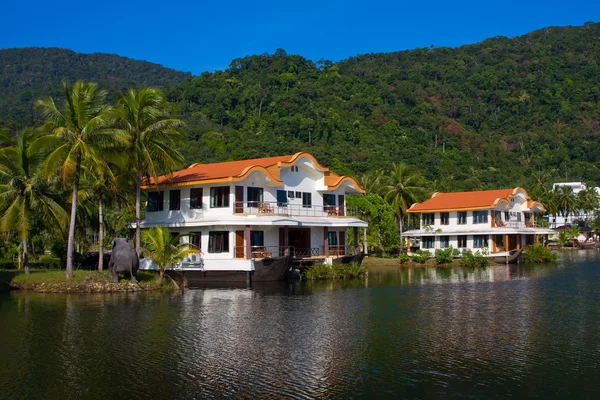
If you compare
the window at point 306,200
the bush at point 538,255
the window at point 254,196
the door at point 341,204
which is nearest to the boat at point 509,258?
the bush at point 538,255

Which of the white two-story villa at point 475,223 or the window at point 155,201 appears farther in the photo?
the white two-story villa at point 475,223

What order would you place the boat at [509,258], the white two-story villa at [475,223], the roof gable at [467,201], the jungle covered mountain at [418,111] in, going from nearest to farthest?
the boat at [509,258] < the white two-story villa at [475,223] < the roof gable at [467,201] < the jungle covered mountain at [418,111]

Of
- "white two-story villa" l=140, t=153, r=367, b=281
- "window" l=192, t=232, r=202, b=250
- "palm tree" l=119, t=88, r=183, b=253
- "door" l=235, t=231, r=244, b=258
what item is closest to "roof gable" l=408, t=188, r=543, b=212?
"white two-story villa" l=140, t=153, r=367, b=281

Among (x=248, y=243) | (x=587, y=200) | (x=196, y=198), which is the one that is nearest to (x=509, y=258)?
(x=248, y=243)

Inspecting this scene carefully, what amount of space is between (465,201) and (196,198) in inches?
1109

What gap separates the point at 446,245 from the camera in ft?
189

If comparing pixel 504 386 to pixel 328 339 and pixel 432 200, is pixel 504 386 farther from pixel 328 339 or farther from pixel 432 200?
pixel 432 200

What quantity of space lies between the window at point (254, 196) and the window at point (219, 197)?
4.52 feet

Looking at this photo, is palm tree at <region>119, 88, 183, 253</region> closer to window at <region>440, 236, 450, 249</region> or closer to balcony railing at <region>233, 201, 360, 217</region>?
balcony railing at <region>233, 201, 360, 217</region>

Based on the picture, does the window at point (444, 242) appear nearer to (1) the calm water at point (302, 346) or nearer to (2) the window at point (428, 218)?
(2) the window at point (428, 218)

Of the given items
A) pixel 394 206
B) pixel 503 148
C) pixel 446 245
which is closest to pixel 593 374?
pixel 446 245

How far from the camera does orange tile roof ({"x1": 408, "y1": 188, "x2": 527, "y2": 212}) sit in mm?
55281

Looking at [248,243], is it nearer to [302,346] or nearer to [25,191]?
[25,191]

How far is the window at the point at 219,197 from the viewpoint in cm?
3691
